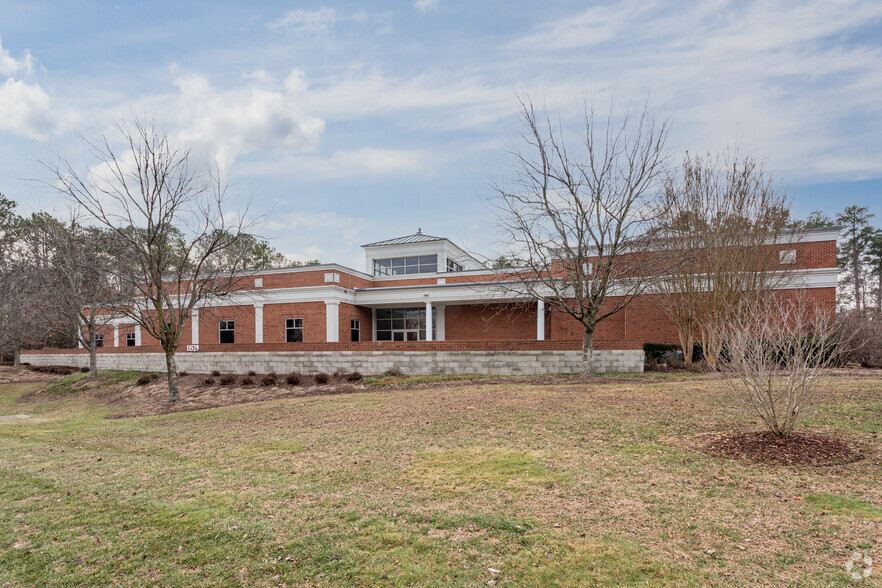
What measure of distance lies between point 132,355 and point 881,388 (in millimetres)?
31690

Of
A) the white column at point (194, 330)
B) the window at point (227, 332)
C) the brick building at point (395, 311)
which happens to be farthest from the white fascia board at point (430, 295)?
the white column at point (194, 330)

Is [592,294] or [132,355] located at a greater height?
[592,294]

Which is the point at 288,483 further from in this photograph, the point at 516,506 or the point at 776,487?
the point at 776,487

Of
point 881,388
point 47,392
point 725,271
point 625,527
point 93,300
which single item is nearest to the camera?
point 625,527

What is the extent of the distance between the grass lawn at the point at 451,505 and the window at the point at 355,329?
64.5 feet

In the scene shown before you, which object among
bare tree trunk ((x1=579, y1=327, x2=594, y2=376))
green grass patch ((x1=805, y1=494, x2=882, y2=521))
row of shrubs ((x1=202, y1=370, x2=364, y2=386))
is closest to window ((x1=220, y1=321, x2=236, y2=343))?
row of shrubs ((x1=202, y1=370, x2=364, y2=386))

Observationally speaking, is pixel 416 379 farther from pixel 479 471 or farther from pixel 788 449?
pixel 788 449

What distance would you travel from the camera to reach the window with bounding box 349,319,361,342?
29.9 m

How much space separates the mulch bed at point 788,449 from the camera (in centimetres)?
620

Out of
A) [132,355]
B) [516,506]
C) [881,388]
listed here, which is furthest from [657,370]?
[132,355]

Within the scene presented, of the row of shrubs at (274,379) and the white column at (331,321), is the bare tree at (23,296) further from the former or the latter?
the white column at (331,321)

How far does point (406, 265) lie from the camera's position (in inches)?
1315

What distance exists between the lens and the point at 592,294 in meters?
16.2

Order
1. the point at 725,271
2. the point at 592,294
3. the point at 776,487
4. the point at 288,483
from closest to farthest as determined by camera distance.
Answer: the point at 776,487
the point at 288,483
the point at 592,294
the point at 725,271
